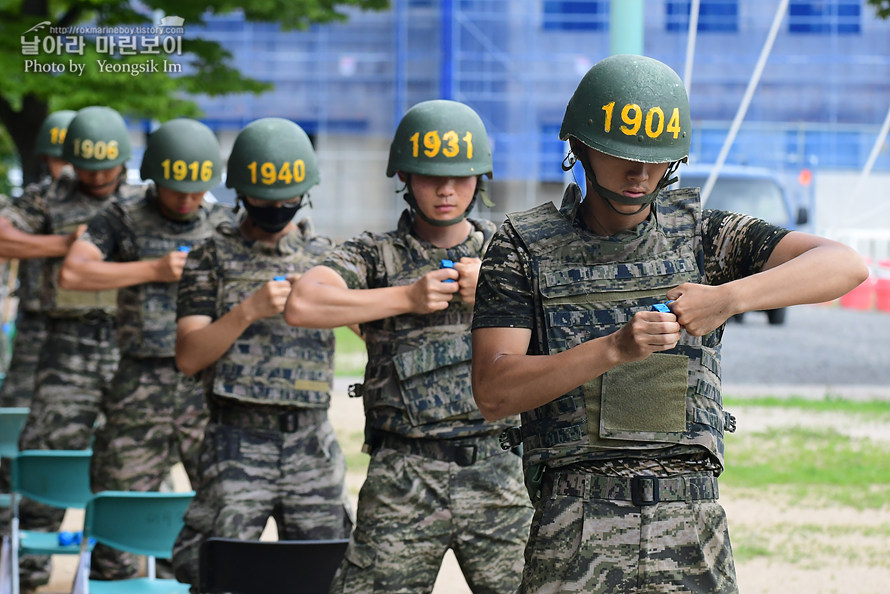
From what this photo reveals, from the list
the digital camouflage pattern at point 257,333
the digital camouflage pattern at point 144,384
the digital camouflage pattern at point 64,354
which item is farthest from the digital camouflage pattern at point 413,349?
the digital camouflage pattern at point 64,354

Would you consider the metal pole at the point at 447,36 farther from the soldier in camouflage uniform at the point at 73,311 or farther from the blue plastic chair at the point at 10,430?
the blue plastic chair at the point at 10,430

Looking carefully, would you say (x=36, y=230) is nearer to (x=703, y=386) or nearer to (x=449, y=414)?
(x=449, y=414)

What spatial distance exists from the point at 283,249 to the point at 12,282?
1490 centimetres

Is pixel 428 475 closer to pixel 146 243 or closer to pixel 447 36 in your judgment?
pixel 146 243

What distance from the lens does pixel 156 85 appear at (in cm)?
1415

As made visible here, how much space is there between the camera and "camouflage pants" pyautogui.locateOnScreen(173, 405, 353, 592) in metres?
4.69

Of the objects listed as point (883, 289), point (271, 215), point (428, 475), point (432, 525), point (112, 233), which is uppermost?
point (883, 289)

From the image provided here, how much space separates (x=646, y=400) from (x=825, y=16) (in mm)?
28910

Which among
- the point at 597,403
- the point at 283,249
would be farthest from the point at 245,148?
the point at 597,403

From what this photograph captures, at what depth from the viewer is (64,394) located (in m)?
7.20

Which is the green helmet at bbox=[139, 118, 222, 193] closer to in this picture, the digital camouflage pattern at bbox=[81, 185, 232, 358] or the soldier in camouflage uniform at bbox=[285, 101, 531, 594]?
the digital camouflage pattern at bbox=[81, 185, 232, 358]

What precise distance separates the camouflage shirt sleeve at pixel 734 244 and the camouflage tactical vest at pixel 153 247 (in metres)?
3.56

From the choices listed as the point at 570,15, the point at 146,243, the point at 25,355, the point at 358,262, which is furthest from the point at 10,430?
the point at 570,15

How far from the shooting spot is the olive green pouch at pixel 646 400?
3033 mm
